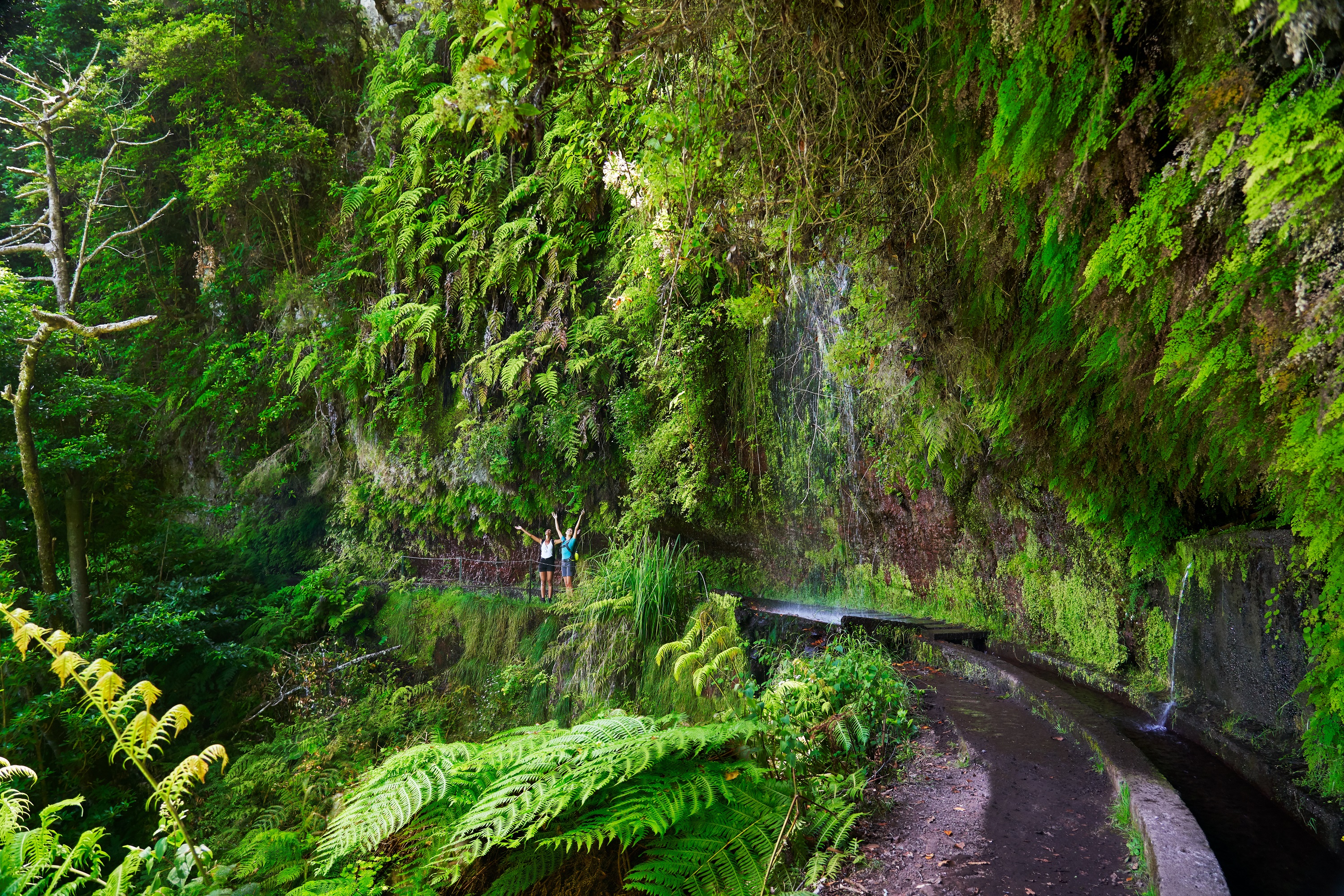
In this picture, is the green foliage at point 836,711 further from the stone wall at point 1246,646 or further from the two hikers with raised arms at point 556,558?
the two hikers with raised arms at point 556,558

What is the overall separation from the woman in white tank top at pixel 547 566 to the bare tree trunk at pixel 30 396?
568 centimetres

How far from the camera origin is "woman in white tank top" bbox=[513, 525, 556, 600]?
10.4 metres

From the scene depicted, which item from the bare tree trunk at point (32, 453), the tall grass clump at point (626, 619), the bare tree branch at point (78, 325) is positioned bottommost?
the tall grass clump at point (626, 619)

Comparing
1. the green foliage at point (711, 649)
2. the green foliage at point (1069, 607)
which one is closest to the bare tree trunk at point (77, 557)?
the green foliage at point (711, 649)

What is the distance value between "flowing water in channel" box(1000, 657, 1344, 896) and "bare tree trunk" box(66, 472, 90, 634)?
11286mm

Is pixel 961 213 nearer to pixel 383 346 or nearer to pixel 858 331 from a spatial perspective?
pixel 858 331

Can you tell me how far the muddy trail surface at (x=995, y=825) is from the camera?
7.53ft

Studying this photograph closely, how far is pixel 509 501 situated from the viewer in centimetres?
1165

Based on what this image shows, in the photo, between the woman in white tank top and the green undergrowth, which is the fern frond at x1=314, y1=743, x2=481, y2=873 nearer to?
the green undergrowth

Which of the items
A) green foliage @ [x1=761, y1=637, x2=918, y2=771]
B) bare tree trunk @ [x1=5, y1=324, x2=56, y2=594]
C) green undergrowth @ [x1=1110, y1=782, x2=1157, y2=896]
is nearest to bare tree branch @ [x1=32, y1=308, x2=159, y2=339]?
bare tree trunk @ [x1=5, y1=324, x2=56, y2=594]

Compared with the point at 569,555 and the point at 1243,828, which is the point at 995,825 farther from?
the point at 569,555

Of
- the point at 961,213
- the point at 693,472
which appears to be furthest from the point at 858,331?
the point at 693,472

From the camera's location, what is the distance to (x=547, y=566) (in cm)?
1051

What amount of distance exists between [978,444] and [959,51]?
3.06m
